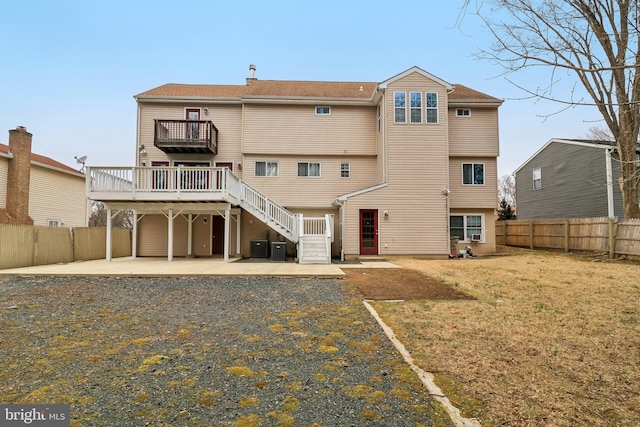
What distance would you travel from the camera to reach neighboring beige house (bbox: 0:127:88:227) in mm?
15922

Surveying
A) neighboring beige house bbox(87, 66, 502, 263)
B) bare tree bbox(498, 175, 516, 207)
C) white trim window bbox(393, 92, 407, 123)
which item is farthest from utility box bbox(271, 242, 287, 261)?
bare tree bbox(498, 175, 516, 207)

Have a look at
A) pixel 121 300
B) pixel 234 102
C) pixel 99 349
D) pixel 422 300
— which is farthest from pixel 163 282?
pixel 234 102

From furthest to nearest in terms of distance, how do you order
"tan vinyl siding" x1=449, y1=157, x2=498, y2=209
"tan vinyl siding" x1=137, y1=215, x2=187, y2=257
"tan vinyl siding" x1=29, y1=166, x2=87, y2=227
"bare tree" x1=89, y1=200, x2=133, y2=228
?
1. "bare tree" x1=89, y1=200, x2=133, y2=228
2. "tan vinyl siding" x1=29, y1=166, x2=87, y2=227
3. "tan vinyl siding" x1=449, y1=157, x2=498, y2=209
4. "tan vinyl siding" x1=137, y1=215, x2=187, y2=257

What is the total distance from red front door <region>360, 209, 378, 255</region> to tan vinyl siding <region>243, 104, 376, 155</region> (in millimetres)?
3329

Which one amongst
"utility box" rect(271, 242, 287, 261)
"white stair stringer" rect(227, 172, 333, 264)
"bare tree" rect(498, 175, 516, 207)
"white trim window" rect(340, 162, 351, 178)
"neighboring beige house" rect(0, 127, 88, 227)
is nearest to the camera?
"white stair stringer" rect(227, 172, 333, 264)

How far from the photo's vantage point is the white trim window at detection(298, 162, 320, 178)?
51.2 ft

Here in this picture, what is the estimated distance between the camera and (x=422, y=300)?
602cm

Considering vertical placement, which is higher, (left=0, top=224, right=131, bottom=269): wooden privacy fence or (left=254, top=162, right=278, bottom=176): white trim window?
(left=254, top=162, right=278, bottom=176): white trim window

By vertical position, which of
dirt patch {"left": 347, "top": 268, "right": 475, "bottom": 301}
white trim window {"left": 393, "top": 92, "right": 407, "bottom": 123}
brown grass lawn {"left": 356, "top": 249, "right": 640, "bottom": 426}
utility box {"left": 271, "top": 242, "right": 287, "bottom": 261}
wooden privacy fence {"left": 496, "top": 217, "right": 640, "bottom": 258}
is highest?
white trim window {"left": 393, "top": 92, "right": 407, "bottom": 123}

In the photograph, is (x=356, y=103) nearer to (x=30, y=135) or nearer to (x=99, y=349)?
(x=99, y=349)

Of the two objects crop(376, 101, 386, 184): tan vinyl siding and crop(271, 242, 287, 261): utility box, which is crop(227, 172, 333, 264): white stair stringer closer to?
crop(271, 242, 287, 261): utility box

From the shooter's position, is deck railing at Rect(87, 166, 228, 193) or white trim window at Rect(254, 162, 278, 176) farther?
white trim window at Rect(254, 162, 278, 176)

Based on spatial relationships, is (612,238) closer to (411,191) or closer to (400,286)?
(411,191)

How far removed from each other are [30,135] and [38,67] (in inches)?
168
